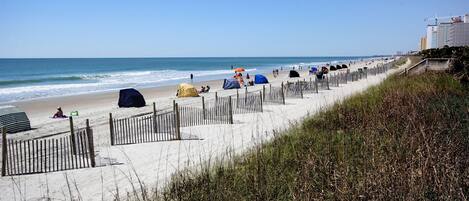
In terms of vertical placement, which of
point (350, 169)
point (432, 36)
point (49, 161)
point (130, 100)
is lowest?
point (130, 100)

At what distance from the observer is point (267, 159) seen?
592cm

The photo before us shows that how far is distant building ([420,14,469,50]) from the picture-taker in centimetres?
10069

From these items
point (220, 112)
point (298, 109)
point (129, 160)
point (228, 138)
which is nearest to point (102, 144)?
point (129, 160)

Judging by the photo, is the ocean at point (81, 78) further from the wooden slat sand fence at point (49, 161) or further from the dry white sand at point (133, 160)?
the wooden slat sand fence at point (49, 161)

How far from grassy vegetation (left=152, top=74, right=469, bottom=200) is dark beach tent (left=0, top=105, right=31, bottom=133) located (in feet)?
36.2

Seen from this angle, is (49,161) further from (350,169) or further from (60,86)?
(60,86)

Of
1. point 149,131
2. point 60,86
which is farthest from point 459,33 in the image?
point 149,131

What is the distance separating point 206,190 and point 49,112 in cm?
1922

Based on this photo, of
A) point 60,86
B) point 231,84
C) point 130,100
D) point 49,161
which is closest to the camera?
point 49,161

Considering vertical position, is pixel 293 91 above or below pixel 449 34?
below

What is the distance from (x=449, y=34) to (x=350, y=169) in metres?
119

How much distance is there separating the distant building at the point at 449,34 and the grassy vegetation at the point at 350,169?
326 feet

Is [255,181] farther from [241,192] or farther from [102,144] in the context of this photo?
[102,144]

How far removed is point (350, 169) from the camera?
473 centimetres
